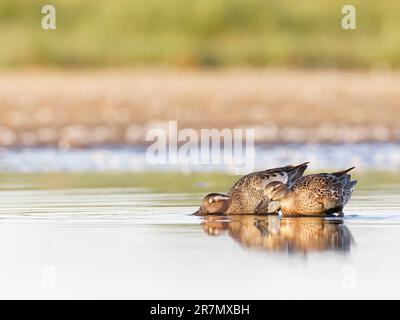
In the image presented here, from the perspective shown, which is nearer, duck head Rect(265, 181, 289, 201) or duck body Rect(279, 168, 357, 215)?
duck body Rect(279, 168, 357, 215)

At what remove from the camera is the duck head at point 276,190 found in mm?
10086

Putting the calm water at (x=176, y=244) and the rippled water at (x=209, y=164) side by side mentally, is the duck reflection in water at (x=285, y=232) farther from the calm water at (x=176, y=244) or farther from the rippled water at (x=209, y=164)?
the rippled water at (x=209, y=164)

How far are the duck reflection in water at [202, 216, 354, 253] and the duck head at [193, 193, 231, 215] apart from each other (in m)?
0.07

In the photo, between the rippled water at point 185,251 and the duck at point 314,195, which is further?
the duck at point 314,195

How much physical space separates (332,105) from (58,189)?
32.9 feet

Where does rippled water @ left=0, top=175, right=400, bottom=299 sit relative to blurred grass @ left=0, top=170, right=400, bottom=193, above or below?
below

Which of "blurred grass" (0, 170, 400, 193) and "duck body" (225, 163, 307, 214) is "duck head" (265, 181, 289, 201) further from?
"blurred grass" (0, 170, 400, 193)

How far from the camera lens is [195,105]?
21531 mm

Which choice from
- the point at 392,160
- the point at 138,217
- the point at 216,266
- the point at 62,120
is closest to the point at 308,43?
the point at 62,120

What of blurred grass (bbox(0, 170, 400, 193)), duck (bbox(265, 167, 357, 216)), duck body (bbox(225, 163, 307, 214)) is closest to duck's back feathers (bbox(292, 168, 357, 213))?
duck (bbox(265, 167, 357, 216))

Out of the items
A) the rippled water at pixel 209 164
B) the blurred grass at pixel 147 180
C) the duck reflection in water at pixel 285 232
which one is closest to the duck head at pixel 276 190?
the duck reflection in water at pixel 285 232

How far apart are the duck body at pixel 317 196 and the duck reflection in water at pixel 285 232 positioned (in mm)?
106

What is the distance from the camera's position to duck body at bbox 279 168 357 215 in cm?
996

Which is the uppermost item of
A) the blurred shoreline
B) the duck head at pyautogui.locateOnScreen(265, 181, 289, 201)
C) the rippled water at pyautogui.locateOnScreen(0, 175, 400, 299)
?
the blurred shoreline
